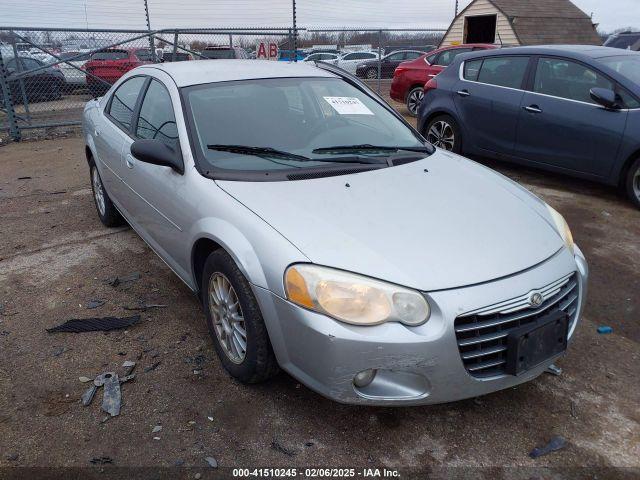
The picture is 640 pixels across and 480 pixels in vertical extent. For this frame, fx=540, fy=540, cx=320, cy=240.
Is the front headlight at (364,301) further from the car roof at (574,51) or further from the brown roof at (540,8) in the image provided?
the brown roof at (540,8)

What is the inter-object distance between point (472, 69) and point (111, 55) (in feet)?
27.6

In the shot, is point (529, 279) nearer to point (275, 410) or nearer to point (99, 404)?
point (275, 410)

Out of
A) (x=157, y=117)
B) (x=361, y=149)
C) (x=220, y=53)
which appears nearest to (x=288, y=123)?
(x=361, y=149)

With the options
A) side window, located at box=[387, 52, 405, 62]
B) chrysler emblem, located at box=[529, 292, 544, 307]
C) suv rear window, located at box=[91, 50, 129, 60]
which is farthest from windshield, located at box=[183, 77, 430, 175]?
Result: side window, located at box=[387, 52, 405, 62]

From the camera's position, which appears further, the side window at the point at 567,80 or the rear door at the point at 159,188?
the side window at the point at 567,80

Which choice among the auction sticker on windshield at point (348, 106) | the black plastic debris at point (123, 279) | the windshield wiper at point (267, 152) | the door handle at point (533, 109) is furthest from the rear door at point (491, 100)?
the black plastic debris at point (123, 279)

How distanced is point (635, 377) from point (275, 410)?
1925 mm

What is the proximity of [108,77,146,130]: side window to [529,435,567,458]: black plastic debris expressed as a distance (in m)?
3.38

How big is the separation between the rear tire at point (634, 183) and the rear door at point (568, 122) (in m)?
0.19

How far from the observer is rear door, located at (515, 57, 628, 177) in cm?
543

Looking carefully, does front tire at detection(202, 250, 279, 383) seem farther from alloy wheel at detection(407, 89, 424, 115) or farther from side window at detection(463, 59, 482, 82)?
alloy wheel at detection(407, 89, 424, 115)

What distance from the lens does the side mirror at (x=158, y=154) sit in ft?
10.0

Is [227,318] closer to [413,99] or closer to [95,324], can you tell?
[95,324]

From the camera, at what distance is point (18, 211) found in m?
5.77
